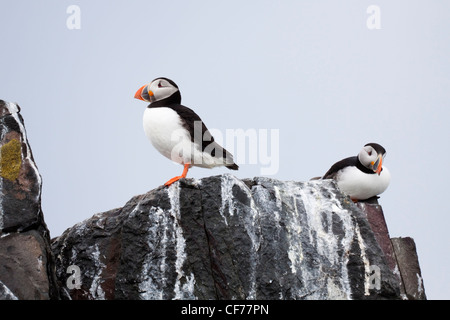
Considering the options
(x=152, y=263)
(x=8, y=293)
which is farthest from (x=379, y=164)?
(x=8, y=293)

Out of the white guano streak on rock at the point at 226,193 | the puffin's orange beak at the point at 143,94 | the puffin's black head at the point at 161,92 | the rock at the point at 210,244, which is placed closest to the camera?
the rock at the point at 210,244

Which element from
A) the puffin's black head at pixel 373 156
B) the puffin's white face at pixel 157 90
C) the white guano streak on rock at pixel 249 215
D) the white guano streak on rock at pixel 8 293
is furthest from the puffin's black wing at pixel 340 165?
the white guano streak on rock at pixel 8 293

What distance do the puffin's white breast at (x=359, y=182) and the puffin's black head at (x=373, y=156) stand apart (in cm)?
16

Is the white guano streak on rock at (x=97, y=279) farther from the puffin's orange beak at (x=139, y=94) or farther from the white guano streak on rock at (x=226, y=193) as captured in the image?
the puffin's orange beak at (x=139, y=94)

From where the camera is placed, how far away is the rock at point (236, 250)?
24.7 ft

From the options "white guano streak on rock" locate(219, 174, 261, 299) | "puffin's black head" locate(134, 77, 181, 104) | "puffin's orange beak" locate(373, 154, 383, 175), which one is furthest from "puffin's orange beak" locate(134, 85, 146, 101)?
"puffin's orange beak" locate(373, 154, 383, 175)

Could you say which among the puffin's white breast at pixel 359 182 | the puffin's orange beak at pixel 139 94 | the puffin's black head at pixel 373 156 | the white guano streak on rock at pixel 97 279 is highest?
the puffin's orange beak at pixel 139 94

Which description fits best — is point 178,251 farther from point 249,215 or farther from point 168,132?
point 168,132

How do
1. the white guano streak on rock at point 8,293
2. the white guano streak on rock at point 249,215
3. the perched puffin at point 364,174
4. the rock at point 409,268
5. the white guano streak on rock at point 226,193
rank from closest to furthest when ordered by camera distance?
the white guano streak on rock at point 8,293, the white guano streak on rock at point 249,215, the white guano streak on rock at point 226,193, the rock at point 409,268, the perched puffin at point 364,174

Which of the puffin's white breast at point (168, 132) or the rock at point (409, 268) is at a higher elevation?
the puffin's white breast at point (168, 132)
